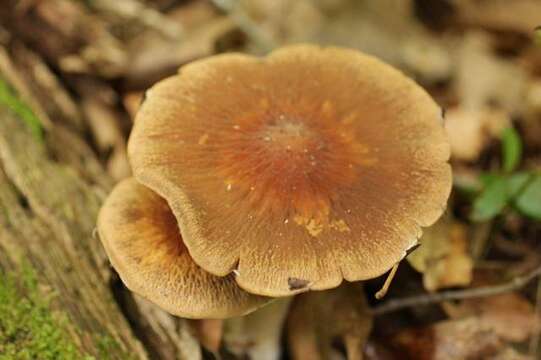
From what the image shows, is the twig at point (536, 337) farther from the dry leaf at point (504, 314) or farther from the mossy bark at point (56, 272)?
the mossy bark at point (56, 272)

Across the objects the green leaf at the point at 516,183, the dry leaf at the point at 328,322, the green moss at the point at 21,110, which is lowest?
the dry leaf at the point at 328,322

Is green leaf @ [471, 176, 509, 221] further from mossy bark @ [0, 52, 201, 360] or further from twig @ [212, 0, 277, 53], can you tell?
twig @ [212, 0, 277, 53]

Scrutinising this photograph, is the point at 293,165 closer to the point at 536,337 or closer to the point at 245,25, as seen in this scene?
the point at 536,337

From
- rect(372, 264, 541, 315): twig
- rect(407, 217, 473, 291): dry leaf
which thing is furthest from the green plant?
rect(372, 264, 541, 315): twig

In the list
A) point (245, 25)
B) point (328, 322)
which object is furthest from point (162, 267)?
point (245, 25)

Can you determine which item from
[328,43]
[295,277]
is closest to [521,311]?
[295,277]

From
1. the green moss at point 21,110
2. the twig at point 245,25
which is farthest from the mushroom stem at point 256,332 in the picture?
the twig at point 245,25

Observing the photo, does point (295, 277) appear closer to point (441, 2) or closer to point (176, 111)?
point (176, 111)
